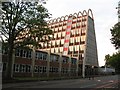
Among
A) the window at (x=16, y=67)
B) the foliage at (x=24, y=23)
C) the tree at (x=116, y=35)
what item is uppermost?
the foliage at (x=24, y=23)

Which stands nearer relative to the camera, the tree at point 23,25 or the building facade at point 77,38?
the tree at point 23,25

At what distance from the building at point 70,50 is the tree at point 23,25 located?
2237cm

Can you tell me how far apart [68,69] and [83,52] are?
655 inches

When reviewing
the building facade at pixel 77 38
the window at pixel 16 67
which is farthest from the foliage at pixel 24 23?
the building facade at pixel 77 38

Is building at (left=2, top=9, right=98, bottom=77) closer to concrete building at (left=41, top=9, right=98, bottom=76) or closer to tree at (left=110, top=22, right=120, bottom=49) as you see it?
concrete building at (left=41, top=9, right=98, bottom=76)

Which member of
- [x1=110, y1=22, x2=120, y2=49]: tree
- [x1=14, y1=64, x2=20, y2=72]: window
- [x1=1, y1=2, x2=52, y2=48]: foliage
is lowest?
[x1=14, y1=64, x2=20, y2=72]: window

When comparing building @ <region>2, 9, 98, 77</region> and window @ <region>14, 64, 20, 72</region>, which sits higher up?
building @ <region>2, 9, 98, 77</region>

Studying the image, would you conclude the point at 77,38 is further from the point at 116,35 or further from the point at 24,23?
the point at 116,35

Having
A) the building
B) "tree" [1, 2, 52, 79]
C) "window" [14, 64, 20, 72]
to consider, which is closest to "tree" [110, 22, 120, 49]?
"tree" [1, 2, 52, 79]

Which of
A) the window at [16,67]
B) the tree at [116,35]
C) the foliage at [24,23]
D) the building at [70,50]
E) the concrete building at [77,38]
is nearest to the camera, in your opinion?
the tree at [116,35]

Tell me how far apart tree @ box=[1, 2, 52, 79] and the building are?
73.4ft

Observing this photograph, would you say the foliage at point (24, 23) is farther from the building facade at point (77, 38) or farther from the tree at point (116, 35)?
the building facade at point (77, 38)

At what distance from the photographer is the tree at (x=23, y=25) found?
38.3 metres

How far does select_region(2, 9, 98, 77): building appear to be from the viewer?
68.4 metres
